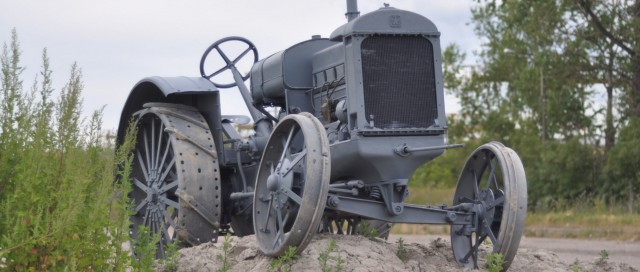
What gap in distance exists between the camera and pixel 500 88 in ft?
128

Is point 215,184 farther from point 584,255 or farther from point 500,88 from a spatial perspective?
point 500,88

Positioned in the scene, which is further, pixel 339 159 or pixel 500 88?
pixel 500 88

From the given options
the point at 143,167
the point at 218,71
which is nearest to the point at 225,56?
the point at 218,71

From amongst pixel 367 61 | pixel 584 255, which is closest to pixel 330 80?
pixel 367 61

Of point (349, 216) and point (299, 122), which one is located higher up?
point (299, 122)

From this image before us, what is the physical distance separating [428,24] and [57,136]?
10.8 ft

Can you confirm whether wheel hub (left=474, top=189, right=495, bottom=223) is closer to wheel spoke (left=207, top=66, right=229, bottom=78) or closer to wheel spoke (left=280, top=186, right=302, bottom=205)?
wheel spoke (left=280, top=186, right=302, bottom=205)

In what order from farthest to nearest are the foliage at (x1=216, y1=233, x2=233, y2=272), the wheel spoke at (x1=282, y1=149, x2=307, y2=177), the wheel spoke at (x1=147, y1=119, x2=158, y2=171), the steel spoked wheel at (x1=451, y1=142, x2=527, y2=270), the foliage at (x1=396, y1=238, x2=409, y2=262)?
the wheel spoke at (x1=147, y1=119, x2=158, y2=171) < the foliage at (x1=396, y1=238, x2=409, y2=262) < the steel spoked wheel at (x1=451, y1=142, x2=527, y2=270) < the wheel spoke at (x1=282, y1=149, x2=307, y2=177) < the foliage at (x1=216, y1=233, x2=233, y2=272)

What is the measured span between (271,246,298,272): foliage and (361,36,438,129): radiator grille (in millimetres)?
1333

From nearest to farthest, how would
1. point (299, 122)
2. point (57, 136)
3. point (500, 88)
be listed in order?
1. point (57, 136)
2. point (299, 122)
3. point (500, 88)

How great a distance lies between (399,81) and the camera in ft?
27.7

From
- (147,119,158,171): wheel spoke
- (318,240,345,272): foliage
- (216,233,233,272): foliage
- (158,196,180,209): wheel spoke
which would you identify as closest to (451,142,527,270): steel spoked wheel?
(318,240,345,272): foliage

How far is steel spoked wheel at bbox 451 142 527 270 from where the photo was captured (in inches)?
317

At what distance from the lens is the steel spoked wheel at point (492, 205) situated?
317 inches
